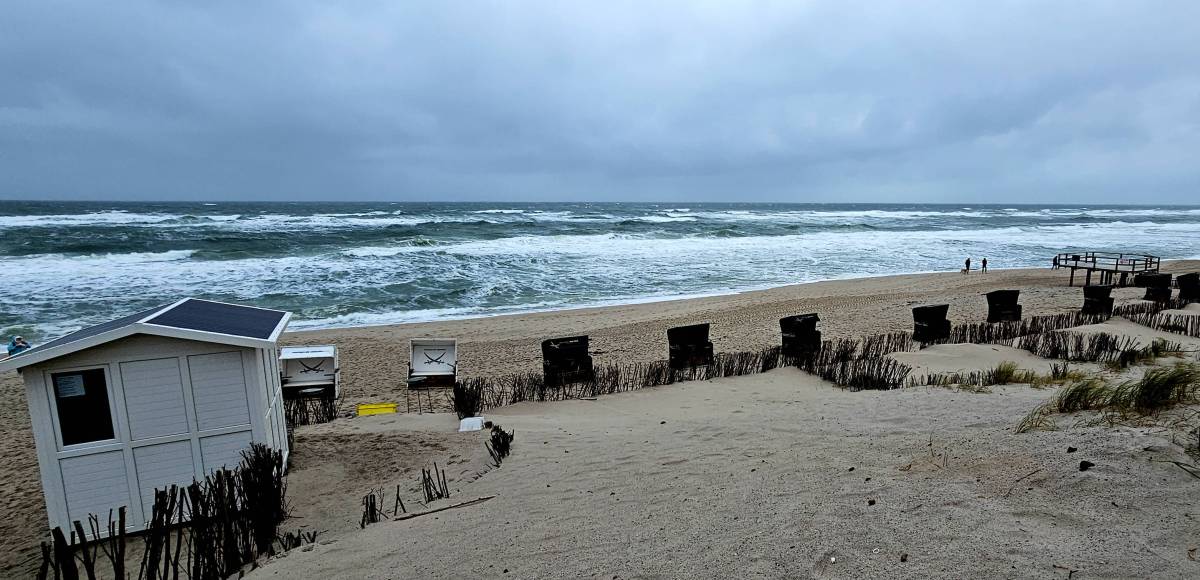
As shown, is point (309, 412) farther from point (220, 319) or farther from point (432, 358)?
point (432, 358)

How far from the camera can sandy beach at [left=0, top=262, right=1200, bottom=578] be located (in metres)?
3.51

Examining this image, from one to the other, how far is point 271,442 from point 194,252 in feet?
112

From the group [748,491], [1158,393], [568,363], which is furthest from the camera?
[568,363]

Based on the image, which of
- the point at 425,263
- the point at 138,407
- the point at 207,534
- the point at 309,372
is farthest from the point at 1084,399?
the point at 425,263

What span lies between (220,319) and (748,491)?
18.6ft

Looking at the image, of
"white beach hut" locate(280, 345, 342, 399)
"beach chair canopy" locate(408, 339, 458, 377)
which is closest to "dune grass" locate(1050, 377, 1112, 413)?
"beach chair canopy" locate(408, 339, 458, 377)

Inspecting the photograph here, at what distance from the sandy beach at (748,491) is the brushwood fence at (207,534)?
402 mm

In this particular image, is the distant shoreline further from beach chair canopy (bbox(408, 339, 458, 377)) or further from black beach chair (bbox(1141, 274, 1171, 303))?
black beach chair (bbox(1141, 274, 1171, 303))

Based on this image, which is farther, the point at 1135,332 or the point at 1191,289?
the point at 1191,289

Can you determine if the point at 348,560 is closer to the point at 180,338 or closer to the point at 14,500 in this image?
the point at 180,338

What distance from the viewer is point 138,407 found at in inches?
227

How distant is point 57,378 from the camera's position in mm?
5531

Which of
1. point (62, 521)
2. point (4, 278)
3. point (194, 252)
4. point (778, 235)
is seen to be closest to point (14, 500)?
point (62, 521)

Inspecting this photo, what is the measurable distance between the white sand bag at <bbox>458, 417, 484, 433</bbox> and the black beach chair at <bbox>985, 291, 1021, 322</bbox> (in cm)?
1301
